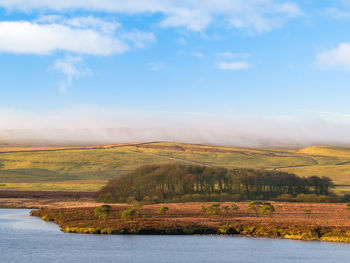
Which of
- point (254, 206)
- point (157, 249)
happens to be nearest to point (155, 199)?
point (254, 206)

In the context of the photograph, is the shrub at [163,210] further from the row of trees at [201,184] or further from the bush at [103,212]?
the row of trees at [201,184]

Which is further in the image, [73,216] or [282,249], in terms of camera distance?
[73,216]

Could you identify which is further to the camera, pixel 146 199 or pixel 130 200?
pixel 130 200

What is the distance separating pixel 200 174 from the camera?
570ft

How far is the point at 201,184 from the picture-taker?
170500 millimetres

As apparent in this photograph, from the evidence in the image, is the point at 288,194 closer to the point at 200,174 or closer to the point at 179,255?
the point at 200,174

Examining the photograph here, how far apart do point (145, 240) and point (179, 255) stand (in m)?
12.6

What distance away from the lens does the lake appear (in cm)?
5694

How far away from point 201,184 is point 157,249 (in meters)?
108

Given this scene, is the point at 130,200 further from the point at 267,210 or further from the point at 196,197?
the point at 267,210

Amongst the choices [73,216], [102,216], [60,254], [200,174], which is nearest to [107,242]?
[60,254]

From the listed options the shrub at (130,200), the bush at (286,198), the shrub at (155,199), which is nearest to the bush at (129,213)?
the shrub at (155,199)

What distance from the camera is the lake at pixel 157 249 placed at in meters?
56.9

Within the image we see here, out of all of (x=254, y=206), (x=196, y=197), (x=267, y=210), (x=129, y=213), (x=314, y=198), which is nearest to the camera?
(x=129, y=213)
